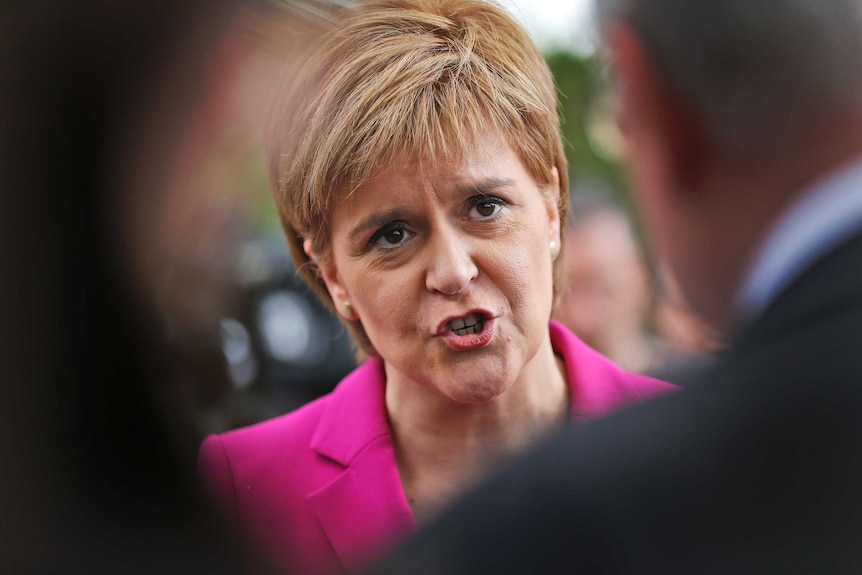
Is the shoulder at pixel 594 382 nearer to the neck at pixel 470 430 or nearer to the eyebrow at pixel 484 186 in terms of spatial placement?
the neck at pixel 470 430

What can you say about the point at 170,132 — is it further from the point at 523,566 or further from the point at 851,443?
the point at 851,443

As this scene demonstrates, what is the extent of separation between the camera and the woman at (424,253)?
197cm

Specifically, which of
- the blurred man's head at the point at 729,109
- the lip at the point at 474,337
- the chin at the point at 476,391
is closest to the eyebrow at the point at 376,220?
the lip at the point at 474,337

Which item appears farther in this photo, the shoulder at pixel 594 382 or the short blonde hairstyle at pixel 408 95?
the shoulder at pixel 594 382

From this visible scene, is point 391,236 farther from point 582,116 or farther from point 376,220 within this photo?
point 582,116

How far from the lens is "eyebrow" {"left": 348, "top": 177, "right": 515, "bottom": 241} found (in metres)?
1.97

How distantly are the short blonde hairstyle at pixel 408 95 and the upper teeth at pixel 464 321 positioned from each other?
1.09ft

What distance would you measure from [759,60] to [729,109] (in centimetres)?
7

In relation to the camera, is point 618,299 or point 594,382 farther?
point 618,299

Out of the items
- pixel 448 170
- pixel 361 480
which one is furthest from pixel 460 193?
pixel 361 480

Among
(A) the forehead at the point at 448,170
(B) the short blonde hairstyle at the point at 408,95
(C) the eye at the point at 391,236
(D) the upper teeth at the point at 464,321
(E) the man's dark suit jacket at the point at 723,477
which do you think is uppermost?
(B) the short blonde hairstyle at the point at 408,95

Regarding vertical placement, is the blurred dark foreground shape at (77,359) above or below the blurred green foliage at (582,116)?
below

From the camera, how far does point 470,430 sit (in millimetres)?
2186

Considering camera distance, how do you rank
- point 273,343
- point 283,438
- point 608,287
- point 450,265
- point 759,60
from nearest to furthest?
point 759,60, point 450,265, point 283,438, point 273,343, point 608,287
